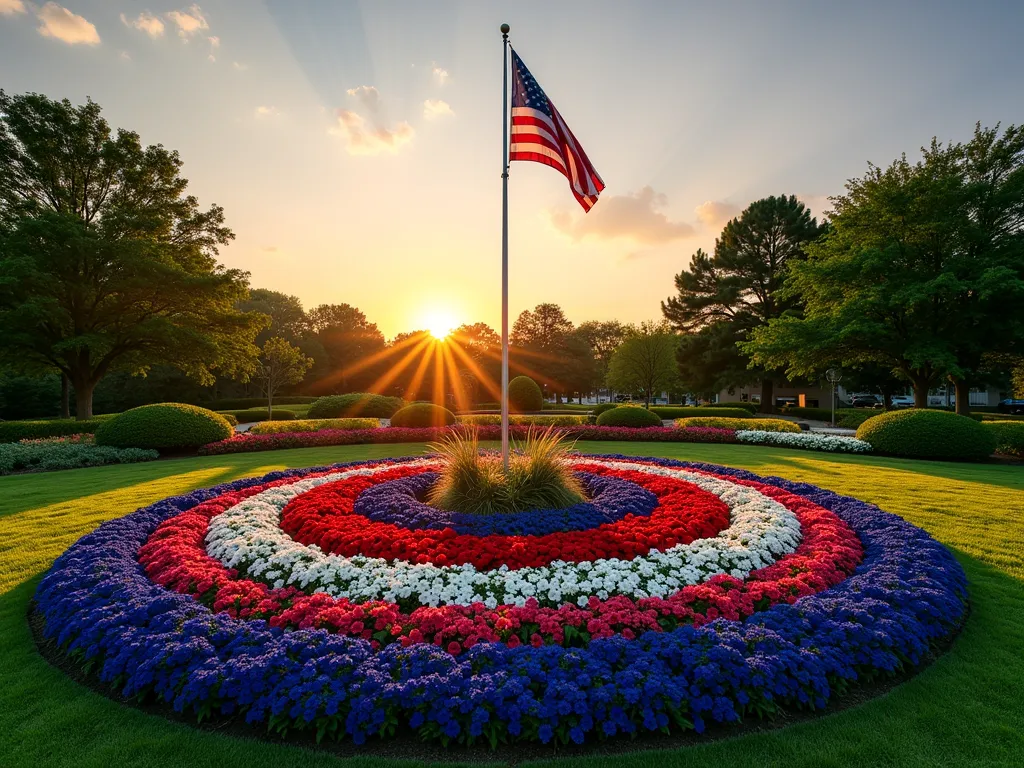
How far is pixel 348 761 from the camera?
7.28 feet

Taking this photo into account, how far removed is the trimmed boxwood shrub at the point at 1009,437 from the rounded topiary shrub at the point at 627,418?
8.60 m

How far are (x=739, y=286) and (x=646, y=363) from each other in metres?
7.71

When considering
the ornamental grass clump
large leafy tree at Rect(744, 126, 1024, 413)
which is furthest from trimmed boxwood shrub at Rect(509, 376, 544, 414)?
the ornamental grass clump

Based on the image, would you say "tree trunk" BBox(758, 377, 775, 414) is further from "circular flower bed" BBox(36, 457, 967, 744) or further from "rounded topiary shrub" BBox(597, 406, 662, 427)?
"circular flower bed" BBox(36, 457, 967, 744)

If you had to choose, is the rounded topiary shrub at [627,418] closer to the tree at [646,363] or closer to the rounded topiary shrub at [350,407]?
the tree at [646,363]

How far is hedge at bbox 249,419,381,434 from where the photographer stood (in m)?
15.4

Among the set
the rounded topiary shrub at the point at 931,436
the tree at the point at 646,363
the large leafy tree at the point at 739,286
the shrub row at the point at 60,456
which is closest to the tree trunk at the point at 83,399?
the shrub row at the point at 60,456

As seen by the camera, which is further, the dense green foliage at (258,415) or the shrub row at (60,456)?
the dense green foliage at (258,415)

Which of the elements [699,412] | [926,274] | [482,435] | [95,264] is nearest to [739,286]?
[699,412]

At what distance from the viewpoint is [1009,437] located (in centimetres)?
1155

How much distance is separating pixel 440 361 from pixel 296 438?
76.8 feet

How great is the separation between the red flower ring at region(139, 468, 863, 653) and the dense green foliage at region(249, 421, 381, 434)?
12.0 meters

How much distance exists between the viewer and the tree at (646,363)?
88.5 feet

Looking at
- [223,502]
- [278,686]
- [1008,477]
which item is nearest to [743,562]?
[278,686]
